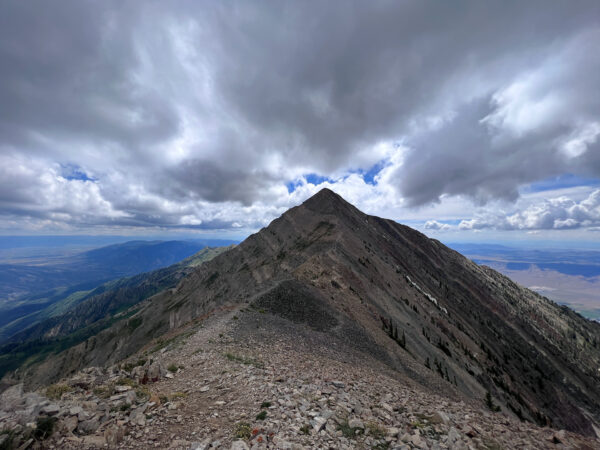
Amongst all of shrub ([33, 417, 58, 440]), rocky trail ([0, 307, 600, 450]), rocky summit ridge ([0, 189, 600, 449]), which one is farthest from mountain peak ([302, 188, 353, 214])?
shrub ([33, 417, 58, 440])

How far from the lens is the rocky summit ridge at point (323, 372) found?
9.77m

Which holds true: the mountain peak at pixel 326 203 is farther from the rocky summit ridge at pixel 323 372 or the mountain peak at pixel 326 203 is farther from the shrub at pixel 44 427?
the shrub at pixel 44 427

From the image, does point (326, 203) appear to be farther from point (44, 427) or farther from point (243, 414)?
point (44, 427)

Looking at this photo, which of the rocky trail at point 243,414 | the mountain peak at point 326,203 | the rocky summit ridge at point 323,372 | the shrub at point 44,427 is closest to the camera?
the shrub at point 44,427

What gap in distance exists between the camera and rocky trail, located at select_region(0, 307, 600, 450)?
9.02m

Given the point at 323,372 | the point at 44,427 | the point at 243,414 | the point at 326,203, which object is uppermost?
the point at 326,203

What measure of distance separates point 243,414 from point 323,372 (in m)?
7.84

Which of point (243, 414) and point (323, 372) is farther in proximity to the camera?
point (323, 372)

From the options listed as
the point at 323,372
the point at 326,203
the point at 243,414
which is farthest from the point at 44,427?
the point at 326,203

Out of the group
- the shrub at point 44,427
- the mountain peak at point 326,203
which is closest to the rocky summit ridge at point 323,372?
the shrub at point 44,427

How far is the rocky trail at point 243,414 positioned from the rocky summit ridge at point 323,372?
0.07 meters

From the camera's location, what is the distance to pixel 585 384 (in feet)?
254

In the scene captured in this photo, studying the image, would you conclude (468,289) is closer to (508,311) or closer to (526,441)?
(508,311)

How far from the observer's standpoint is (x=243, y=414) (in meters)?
10.8
